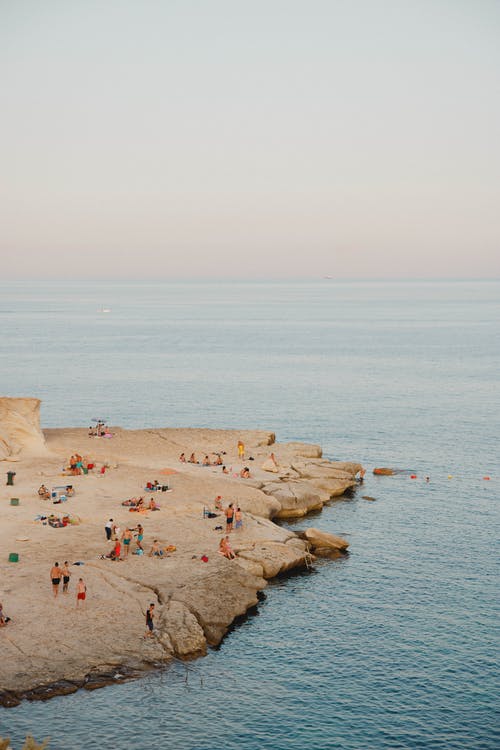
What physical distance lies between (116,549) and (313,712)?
19.5 metres

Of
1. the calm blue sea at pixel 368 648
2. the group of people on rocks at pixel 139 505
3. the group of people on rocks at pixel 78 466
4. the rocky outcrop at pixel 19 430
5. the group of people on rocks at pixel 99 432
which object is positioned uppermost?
the rocky outcrop at pixel 19 430

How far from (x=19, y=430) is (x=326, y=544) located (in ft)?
120

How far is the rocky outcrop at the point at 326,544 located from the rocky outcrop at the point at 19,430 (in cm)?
3166

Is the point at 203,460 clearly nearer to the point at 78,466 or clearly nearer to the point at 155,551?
the point at 78,466

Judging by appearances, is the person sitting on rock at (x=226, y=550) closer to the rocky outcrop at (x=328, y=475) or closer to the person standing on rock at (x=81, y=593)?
the person standing on rock at (x=81, y=593)

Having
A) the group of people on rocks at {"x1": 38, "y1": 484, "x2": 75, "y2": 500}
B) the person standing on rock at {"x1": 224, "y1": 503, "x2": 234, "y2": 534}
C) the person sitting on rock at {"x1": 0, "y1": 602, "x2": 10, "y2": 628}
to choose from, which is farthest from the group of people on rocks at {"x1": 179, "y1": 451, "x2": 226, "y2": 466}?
the person sitting on rock at {"x1": 0, "y1": 602, "x2": 10, "y2": 628}

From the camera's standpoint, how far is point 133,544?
59.0 metres

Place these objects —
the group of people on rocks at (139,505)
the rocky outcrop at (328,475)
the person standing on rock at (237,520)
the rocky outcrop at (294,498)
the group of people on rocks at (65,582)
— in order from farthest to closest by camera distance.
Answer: the rocky outcrop at (328,475) → the rocky outcrop at (294,498) → the group of people on rocks at (139,505) → the person standing on rock at (237,520) → the group of people on rocks at (65,582)

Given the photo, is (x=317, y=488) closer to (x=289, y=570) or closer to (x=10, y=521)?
(x=289, y=570)

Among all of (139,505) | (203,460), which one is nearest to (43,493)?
(139,505)

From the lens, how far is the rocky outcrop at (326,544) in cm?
6494

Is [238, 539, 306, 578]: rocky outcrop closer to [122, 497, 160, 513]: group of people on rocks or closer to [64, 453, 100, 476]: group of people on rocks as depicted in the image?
[122, 497, 160, 513]: group of people on rocks

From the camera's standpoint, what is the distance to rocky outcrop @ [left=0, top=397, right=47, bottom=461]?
82025 mm

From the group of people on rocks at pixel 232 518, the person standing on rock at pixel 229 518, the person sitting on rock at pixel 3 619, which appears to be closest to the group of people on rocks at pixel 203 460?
the group of people on rocks at pixel 232 518
